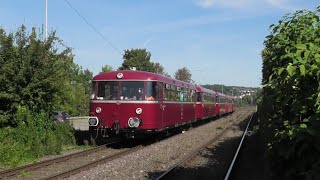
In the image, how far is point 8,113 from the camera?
16.7 m

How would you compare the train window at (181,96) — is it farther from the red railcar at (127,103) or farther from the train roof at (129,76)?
the train roof at (129,76)

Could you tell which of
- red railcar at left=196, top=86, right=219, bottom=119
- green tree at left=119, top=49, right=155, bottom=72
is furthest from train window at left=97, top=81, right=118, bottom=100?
green tree at left=119, top=49, right=155, bottom=72

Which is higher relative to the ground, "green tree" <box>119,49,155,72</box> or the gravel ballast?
"green tree" <box>119,49,155,72</box>

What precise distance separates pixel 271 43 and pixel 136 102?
12044mm

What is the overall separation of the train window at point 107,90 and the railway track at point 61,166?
2.19 meters

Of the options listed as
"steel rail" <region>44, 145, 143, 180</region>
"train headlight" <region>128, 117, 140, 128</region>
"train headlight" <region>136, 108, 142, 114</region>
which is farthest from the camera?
"train headlight" <region>136, 108, 142, 114</region>

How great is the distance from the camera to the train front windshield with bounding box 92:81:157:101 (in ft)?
60.4

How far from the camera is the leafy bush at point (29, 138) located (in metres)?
14.4

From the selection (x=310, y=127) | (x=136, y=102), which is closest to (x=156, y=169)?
(x=136, y=102)

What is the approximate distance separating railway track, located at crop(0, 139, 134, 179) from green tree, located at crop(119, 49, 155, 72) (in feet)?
159

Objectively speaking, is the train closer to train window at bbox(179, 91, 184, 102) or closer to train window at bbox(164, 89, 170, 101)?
train window at bbox(164, 89, 170, 101)

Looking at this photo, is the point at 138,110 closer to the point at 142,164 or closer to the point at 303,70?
A: the point at 142,164

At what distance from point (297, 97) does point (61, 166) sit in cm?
972

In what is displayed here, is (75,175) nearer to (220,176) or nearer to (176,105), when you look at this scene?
(220,176)
